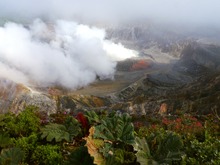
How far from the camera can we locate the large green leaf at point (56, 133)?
11.1 m

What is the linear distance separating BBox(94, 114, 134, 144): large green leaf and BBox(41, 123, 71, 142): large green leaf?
1.82m

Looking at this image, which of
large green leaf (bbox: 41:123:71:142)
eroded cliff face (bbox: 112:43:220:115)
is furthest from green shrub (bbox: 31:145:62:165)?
eroded cliff face (bbox: 112:43:220:115)

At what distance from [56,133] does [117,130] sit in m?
2.52

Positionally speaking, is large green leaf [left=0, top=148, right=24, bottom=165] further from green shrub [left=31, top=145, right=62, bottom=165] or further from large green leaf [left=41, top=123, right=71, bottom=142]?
large green leaf [left=41, top=123, right=71, bottom=142]

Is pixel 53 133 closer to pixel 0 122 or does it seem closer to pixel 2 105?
pixel 0 122

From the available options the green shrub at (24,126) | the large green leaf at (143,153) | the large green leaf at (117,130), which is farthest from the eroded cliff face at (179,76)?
the large green leaf at (143,153)

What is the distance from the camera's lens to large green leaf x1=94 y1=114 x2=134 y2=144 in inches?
367

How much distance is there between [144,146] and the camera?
8.80m

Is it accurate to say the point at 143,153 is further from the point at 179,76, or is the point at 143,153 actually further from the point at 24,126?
the point at 179,76

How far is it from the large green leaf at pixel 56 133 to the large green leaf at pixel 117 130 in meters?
1.82

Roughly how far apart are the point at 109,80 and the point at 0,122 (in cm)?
16890

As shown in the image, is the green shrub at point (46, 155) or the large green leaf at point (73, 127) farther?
the large green leaf at point (73, 127)

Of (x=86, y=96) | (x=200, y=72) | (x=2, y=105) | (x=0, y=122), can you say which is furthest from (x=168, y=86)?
(x=0, y=122)

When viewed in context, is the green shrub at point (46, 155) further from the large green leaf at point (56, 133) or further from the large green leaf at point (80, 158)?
the large green leaf at point (80, 158)
